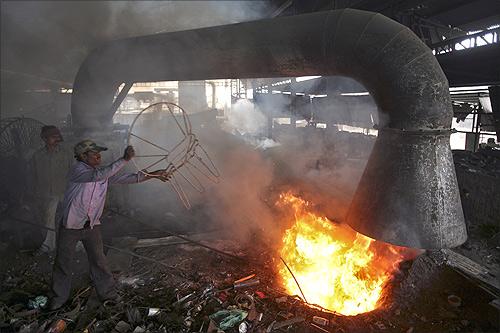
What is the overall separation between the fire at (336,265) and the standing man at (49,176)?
4.16 m

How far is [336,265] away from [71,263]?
155 inches

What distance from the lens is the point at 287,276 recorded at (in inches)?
208

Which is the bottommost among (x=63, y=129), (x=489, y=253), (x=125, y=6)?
(x=489, y=253)

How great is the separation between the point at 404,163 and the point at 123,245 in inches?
194

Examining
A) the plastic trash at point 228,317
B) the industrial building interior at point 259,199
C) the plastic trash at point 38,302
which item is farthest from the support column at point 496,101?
the plastic trash at point 38,302

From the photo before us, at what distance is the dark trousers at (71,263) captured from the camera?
167 inches

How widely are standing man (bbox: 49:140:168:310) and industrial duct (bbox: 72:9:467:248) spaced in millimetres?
2593

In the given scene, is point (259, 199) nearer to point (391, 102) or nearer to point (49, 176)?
point (49, 176)

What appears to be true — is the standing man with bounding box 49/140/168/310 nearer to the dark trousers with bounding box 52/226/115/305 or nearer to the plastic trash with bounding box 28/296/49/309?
the dark trousers with bounding box 52/226/115/305

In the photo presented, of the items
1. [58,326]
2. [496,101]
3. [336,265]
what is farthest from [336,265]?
[496,101]

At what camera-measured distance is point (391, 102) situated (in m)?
3.87

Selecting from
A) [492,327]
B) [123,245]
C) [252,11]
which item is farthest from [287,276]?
[252,11]

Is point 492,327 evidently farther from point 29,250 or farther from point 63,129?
point 63,129

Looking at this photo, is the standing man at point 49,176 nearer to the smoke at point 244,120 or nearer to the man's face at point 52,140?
the man's face at point 52,140
